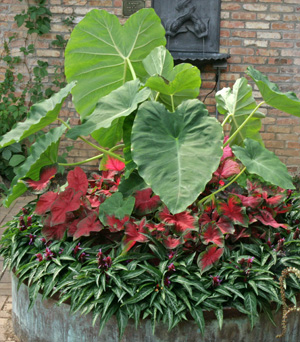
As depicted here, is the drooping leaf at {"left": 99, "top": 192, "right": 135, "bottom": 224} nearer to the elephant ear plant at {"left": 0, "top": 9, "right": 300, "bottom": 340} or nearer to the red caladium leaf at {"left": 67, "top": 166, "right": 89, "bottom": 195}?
the elephant ear plant at {"left": 0, "top": 9, "right": 300, "bottom": 340}

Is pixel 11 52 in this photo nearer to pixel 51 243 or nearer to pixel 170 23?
pixel 170 23

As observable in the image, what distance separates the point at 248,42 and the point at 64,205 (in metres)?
2.92

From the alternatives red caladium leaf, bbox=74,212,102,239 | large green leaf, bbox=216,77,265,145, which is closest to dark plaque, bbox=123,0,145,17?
large green leaf, bbox=216,77,265,145

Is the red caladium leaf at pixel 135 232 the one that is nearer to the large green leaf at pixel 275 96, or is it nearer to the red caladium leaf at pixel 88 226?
the red caladium leaf at pixel 88 226

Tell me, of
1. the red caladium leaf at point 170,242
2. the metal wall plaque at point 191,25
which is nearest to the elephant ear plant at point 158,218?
the red caladium leaf at point 170,242

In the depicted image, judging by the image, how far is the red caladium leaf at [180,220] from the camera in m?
1.81

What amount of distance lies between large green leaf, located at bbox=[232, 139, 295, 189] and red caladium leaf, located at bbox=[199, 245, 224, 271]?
0.98ft

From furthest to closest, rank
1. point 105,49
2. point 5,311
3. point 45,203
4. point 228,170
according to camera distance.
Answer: point 105,49
point 5,311
point 228,170
point 45,203

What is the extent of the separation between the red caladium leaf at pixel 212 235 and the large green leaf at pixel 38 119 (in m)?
0.71

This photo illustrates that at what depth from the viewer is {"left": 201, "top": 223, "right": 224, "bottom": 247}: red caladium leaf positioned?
1761 mm

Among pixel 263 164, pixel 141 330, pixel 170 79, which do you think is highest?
pixel 170 79

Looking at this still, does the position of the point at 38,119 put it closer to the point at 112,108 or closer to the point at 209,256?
the point at 112,108

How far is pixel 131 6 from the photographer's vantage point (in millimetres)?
4188

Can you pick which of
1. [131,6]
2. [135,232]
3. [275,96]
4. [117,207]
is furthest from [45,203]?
[131,6]
